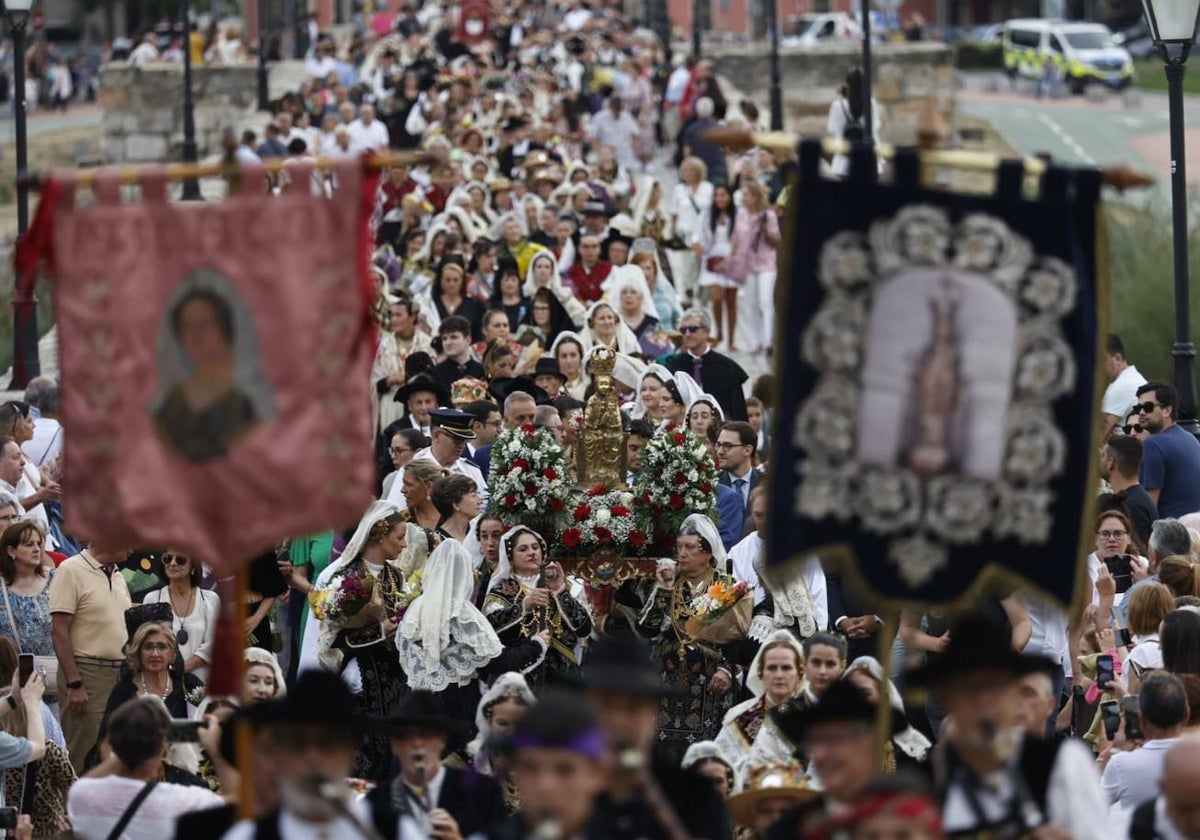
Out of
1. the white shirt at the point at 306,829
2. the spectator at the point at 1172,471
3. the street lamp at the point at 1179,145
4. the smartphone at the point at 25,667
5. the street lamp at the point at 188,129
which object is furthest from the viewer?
the street lamp at the point at 188,129

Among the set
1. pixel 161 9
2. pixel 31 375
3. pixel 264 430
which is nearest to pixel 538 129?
pixel 31 375

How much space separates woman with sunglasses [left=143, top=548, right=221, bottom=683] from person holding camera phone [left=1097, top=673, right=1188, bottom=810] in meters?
4.73

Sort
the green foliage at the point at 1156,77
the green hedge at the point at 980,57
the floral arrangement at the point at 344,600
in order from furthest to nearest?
the green hedge at the point at 980,57
the green foliage at the point at 1156,77
the floral arrangement at the point at 344,600

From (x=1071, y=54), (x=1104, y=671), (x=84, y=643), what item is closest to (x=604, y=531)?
(x=84, y=643)

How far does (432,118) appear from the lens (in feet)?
117

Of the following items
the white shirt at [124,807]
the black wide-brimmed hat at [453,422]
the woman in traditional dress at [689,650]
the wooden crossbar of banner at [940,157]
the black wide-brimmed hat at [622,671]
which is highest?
the wooden crossbar of banner at [940,157]

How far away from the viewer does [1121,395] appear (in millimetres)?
16422

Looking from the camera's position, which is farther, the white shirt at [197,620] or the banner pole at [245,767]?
the white shirt at [197,620]

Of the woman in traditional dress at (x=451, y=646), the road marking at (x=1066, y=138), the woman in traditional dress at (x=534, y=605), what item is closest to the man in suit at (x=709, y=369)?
the woman in traditional dress at (x=534, y=605)

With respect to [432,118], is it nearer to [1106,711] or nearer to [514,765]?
[1106,711]

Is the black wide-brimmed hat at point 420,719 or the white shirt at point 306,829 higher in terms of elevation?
the white shirt at point 306,829

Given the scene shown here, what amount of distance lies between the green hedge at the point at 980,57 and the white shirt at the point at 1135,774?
69.6m

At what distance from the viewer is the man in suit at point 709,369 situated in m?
18.0

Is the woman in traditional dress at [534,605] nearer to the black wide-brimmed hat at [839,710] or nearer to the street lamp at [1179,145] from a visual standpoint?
the black wide-brimmed hat at [839,710]
